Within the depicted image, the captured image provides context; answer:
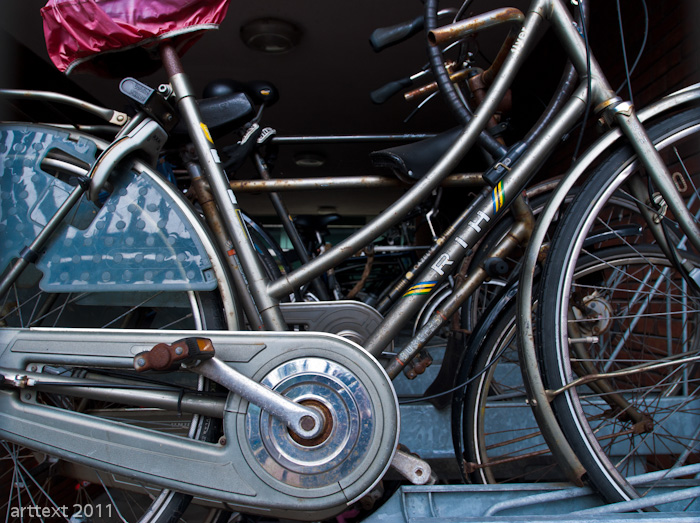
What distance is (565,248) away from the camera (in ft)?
2.81

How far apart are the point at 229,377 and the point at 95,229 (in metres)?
0.48

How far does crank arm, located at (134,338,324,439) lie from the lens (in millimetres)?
749

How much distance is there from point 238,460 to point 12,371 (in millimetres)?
511

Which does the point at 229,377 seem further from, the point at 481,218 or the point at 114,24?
the point at 114,24

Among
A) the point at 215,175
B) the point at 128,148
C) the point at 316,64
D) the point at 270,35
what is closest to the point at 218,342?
the point at 215,175

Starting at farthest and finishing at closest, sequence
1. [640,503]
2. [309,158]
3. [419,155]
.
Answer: [309,158]
[419,155]
[640,503]

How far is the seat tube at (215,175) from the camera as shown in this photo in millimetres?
948

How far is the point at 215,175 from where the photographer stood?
0.97m

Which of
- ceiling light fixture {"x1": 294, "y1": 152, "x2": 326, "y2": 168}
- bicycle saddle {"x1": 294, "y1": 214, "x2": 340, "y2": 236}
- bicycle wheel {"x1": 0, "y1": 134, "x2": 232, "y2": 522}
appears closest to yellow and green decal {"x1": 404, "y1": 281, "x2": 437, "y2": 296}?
bicycle wheel {"x1": 0, "y1": 134, "x2": 232, "y2": 522}

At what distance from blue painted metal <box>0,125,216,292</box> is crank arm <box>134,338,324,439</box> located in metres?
0.19

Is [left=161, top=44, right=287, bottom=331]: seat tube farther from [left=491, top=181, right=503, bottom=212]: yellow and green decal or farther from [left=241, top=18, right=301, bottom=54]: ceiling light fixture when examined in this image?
[left=241, top=18, right=301, bottom=54]: ceiling light fixture

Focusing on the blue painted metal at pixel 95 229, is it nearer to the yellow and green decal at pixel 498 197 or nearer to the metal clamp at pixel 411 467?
the metal clamp at pixel 411 467

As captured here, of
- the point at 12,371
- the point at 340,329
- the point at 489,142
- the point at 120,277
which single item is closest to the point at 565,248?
the point at 489,142

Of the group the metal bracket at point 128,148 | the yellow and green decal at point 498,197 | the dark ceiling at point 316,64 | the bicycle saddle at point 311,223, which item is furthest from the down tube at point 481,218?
the bicycle saddle at point 311,223
